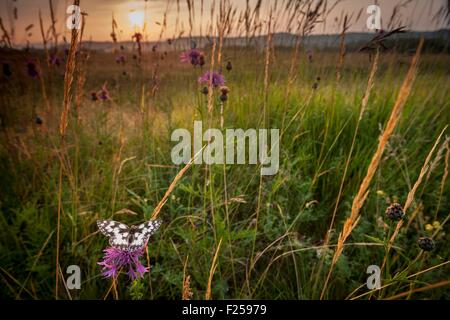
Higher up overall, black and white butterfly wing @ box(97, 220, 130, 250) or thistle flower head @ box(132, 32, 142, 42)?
thistle flower head @ box(132, 32, 142, 42)

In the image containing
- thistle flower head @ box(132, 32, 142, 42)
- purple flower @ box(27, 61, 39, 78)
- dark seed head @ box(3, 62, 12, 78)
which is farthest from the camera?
purple flower @ box(27, 61, 39, 78)

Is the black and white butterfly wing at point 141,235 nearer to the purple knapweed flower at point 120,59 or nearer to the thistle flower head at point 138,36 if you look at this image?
the thistle flower head at point 138,36

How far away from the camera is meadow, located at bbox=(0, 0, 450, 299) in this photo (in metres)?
1.12

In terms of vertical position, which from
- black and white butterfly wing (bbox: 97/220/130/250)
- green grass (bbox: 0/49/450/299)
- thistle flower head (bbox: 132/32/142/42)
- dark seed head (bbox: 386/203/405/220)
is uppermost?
thistle flower head (bbox: 132/32/142/42)

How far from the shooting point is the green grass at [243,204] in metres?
1.20

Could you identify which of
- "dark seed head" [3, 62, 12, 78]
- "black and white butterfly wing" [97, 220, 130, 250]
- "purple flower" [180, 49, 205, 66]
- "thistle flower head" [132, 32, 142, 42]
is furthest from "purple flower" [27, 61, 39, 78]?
"black and white butterfly wing" [97, 220, 130, 250]

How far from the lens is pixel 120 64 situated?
2.98 metres

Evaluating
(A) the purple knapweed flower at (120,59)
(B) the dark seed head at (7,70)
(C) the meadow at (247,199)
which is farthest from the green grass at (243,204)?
(A) the purple knapweed flower at (120,59)

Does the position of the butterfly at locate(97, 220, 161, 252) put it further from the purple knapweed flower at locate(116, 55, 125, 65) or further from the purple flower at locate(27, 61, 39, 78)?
Result: the purple knapweed flower at locate(116, 55, 125, 65)

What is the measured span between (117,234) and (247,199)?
0.92 metres

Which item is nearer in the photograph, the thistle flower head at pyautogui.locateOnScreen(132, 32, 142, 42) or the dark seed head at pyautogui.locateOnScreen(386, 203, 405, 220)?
the dark seed head at pyautogui.locateOnScreen(386, 203, 405, 220)

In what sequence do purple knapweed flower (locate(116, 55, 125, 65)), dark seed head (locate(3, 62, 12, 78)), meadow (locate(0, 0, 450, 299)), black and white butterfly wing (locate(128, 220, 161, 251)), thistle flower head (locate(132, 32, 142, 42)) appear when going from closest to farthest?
black and white butterfly wing (locate(128, 220, 161, 251))
meadow (locate(0, 0, 450, 299))
thistle flower head (locate(132, 32, 142, 42))
dark seed head (locate(3, 62, 12, 78))
purple knapweed flower (locate(116, 55, 125, 65))
